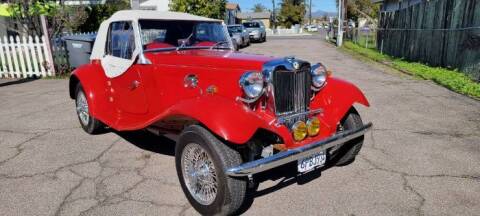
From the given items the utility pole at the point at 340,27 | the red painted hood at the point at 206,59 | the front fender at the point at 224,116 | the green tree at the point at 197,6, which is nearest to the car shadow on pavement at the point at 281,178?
the front fender at the point at 224,116

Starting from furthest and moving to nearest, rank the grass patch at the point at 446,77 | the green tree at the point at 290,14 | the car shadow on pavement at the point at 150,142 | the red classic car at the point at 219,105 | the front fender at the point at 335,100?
the green tree at the point at 290,14, the grass patch at the point at 446,77, the car shadow on pavement at the point at 150,142, the front fender at the point at 335,100, the red classic car at the point at 219,105

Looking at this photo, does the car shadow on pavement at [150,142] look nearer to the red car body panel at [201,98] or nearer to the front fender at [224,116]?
the red car body panel at [201,98]

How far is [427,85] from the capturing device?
870 cm

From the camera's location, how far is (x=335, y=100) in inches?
145

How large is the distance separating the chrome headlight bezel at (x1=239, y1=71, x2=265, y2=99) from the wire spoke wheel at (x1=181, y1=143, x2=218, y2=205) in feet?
2.08

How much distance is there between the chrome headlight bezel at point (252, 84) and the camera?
10.2 ft

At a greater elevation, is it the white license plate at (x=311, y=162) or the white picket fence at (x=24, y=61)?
the white picket fence at (x=24, y=61)

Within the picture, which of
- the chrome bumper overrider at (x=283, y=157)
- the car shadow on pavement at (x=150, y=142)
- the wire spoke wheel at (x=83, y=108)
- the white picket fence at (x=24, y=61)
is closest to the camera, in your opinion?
the chrome bumper overrider at (x=283, y=157)

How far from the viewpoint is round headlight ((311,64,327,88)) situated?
3.65 m

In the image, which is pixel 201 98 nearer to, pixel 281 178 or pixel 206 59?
pixel 206 59

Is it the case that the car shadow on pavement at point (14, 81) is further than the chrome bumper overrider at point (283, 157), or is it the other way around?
the car shadow on pavement at point (14, 81)

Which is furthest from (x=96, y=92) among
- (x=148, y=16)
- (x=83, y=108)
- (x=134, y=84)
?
(x=148, y=16)

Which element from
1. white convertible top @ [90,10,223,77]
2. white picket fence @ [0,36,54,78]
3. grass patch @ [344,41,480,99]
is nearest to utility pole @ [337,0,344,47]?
grass patch @ [344,41,480,99]

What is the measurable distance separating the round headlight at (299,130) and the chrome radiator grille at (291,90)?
0.55 ft
